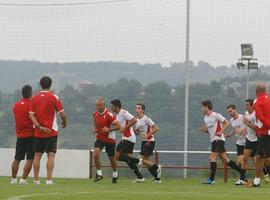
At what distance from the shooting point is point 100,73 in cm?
3081

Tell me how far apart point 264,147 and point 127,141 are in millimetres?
4321

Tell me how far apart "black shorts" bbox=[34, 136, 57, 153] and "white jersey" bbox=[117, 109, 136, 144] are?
3571 millimetres

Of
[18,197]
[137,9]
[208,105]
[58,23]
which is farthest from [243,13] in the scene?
[18,197]

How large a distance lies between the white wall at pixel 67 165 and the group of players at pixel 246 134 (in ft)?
17.1

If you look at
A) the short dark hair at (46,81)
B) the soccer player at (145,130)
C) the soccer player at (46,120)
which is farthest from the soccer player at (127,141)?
the short dark hair at (46,81)

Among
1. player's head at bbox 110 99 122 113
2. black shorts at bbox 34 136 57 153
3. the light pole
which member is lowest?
black shorts at bbox 34 136 57 153

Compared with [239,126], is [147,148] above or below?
below

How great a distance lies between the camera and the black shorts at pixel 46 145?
18.2 meters

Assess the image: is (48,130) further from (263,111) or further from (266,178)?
(266,178)

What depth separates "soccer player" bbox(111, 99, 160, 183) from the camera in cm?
2152

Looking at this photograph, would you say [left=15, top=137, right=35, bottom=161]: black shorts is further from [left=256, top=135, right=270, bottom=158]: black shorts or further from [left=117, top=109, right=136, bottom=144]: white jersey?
[left=256, top=135, right=270, bottom=158]: black shorts

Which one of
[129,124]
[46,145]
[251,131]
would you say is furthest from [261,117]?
[46,145]

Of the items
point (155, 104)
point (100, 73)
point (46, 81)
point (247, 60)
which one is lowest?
point (155, 104)

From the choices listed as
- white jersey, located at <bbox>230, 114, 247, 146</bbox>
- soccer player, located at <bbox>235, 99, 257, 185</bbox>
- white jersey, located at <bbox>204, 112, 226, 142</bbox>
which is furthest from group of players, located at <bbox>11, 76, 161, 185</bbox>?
white jersey, located at <bbox>230, 114, 247, 146</bbox>
